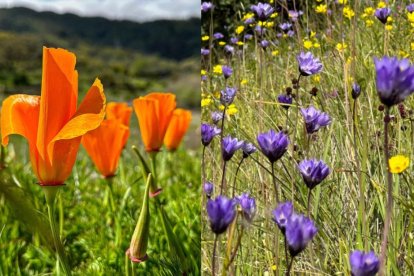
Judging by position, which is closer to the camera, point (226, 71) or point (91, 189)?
point (226, 71)

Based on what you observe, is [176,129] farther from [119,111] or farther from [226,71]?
[226,71]

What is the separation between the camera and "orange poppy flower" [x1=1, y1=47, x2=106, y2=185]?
1.37 ft

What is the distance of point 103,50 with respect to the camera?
87.2ft

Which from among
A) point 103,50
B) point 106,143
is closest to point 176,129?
point 106,143

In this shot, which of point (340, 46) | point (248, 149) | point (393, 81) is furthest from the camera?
point (340, 46)

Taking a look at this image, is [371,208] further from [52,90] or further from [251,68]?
[52,90]

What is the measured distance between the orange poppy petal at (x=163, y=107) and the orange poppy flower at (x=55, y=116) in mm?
307

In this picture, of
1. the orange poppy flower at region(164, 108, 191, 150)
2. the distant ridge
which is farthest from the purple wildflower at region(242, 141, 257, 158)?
the distant ridge

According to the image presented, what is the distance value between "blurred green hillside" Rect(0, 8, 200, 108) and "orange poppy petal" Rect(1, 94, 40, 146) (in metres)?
15.8

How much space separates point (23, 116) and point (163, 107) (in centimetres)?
34

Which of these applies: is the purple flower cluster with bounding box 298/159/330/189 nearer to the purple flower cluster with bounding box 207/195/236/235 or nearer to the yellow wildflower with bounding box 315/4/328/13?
the purple flower cluster with bounding box 207/195/236/235

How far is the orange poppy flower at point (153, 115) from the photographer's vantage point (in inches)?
29.4

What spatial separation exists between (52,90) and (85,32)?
25989mm

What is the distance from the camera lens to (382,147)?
2.00ft
